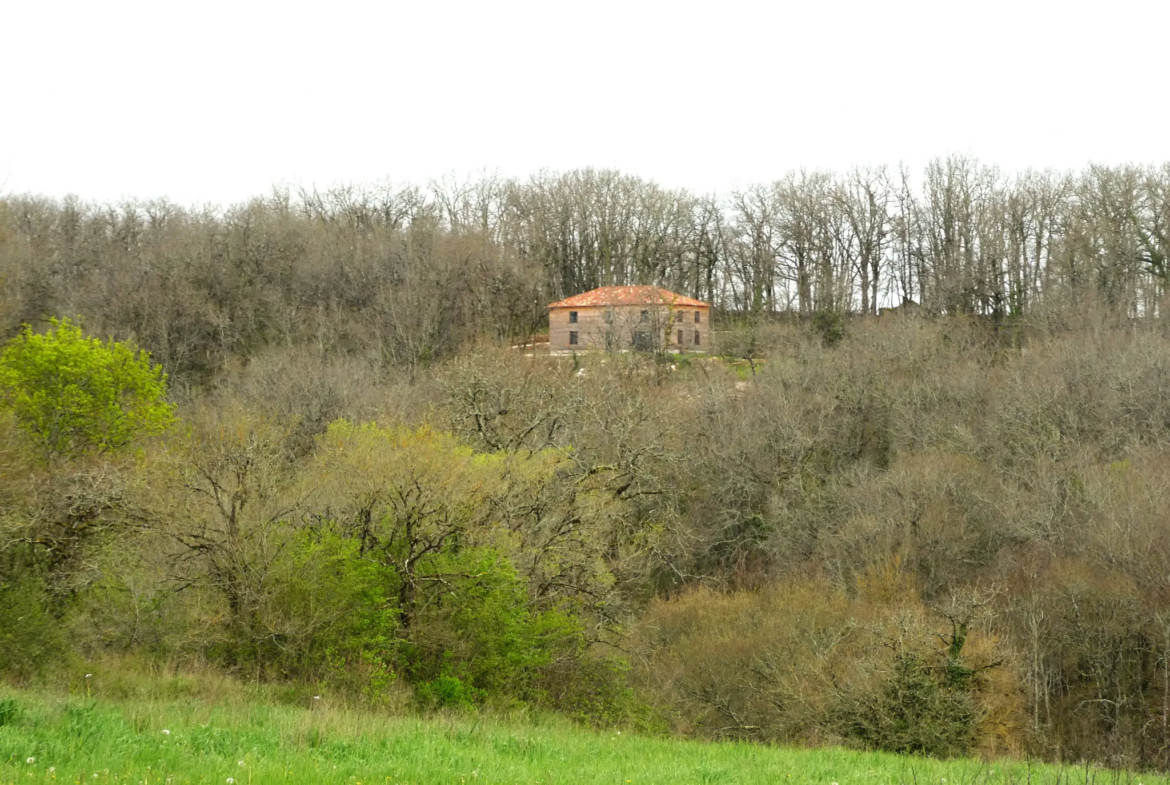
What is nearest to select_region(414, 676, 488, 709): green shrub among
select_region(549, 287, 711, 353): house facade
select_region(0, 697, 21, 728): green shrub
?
select_region(0, 697, 21, 728): green shrub

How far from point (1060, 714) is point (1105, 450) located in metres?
14.3

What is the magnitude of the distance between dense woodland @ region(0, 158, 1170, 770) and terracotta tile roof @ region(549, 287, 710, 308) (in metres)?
3.75

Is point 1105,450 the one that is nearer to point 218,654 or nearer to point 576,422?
point 576,422

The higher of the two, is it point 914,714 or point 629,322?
point 629,322

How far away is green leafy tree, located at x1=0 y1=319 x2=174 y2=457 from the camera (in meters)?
30.7

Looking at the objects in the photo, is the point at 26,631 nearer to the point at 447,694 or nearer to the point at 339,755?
the point at 447,694

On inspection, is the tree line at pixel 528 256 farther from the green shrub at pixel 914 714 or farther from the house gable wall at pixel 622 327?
the green shrub at pixel 914 714

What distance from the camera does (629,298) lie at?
6041 centimetres

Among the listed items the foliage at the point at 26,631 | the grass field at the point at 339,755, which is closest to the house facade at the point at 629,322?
the foliage at the point at 26,631

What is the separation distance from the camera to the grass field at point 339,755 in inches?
303

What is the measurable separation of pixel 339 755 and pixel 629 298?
52.2m

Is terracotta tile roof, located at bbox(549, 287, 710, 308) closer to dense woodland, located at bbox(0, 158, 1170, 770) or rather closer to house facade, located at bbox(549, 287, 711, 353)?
house facade, located at bbox(549, 287, 711, 353)

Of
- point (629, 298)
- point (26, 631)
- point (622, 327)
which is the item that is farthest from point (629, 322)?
point (26, 631)

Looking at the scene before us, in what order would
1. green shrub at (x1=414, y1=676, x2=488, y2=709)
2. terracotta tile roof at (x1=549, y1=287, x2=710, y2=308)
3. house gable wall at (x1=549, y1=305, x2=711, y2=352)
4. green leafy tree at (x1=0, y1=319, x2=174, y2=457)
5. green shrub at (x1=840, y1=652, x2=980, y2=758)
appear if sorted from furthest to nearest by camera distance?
terracotta tile roof at (x1=549, y1=287, x2=710, y2=308)
house gable wall at (x1=549, y1=305, x2=711, y2=352)
green leafy tree at (x1=0, y1=319, x2=174, y2=457)
green shrub at (x1=840, y1=652, x2=980, y2=758)
green shrub at (x1=414, y1=676, x2=488, y2=709)
